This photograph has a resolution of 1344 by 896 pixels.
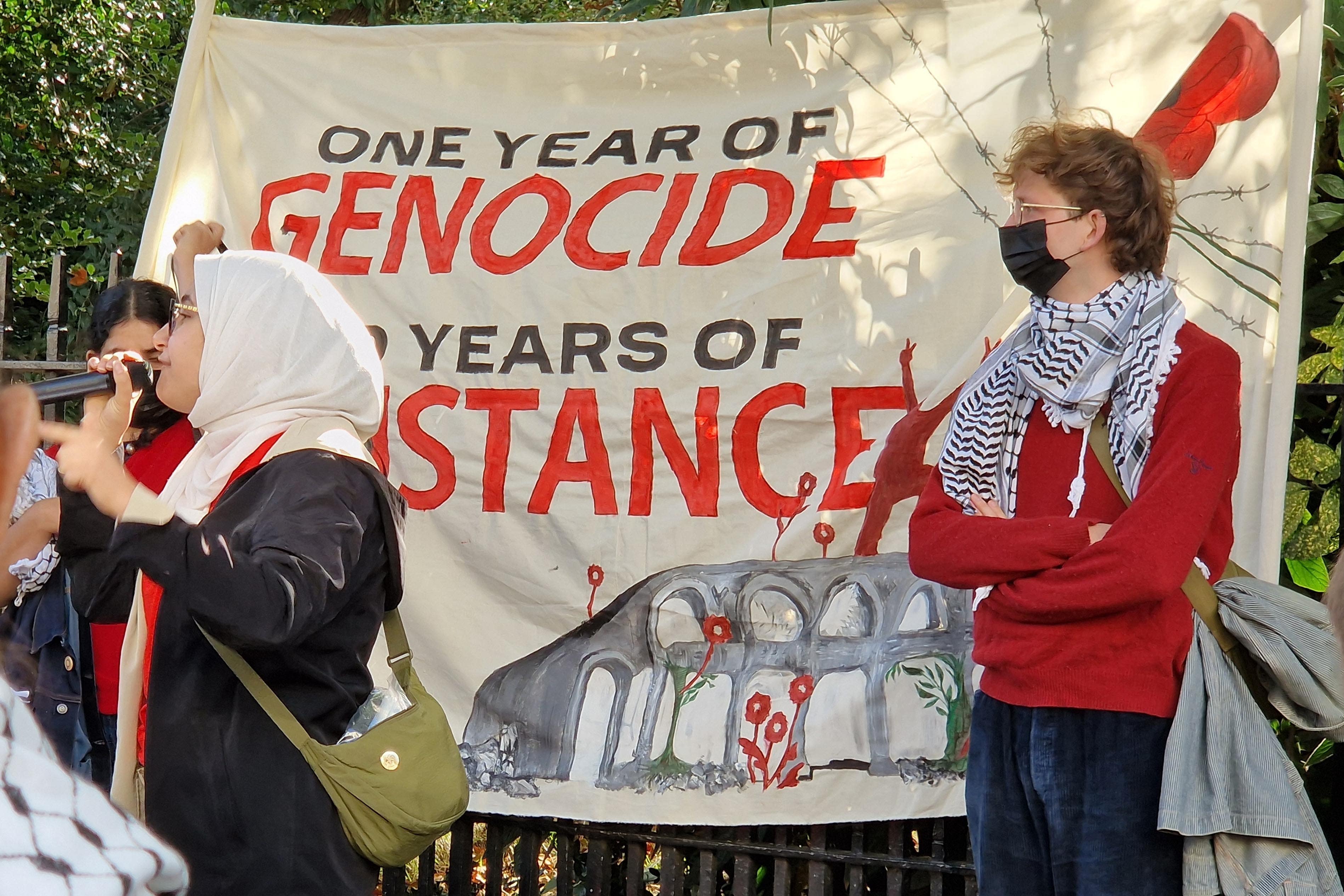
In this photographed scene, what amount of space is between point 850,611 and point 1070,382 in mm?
1140

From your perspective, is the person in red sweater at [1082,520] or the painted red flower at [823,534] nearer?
the person in red sweater at [1082,520]

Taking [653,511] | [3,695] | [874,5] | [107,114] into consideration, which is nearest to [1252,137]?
[874,5]

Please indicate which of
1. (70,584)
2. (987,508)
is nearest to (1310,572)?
(987,508)

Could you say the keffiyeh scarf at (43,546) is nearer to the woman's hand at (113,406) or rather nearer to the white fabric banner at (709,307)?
the white fabric banner at (709,307)

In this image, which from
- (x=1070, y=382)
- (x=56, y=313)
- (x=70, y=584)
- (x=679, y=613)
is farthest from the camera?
(x=56, y=313)

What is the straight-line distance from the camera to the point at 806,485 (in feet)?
10.9

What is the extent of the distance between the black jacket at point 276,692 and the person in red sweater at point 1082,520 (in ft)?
3.43

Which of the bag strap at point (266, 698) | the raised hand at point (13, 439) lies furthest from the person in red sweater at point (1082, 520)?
the raised hand at point (13, 439)

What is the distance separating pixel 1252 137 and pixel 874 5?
1.01 m

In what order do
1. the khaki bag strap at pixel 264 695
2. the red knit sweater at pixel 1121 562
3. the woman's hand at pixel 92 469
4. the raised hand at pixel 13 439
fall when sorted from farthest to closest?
the red knit sweater at pixel 1121 562 < the khaki bag strap at pixel 264 695 < the woman's hand at pixel 92 469 < the raised hand at pixel 13 439

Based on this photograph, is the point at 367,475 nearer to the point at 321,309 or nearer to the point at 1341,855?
the point at 321,309

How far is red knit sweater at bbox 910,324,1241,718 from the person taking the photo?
2.10 m

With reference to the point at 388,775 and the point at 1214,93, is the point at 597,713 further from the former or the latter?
the point at 1214,93

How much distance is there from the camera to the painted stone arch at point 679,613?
3369 millimetres
